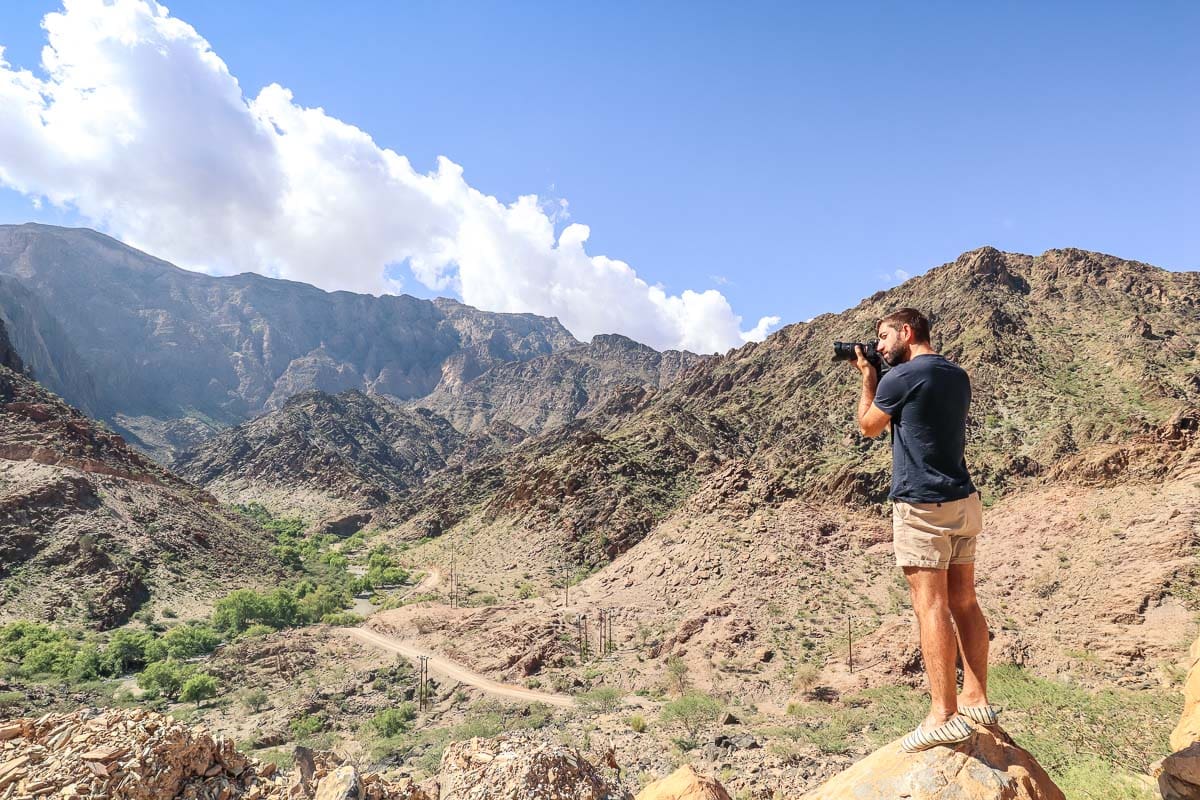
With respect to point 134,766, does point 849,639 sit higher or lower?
lower

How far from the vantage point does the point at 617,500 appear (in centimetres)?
6159

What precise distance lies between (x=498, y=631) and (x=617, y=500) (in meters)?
Result: 23.9

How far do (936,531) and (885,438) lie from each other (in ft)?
180

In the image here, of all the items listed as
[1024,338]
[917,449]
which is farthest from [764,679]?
[1024,338]

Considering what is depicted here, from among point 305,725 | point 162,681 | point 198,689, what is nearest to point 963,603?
point 305,725

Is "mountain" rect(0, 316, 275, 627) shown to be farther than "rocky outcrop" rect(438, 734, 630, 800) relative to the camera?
Yes

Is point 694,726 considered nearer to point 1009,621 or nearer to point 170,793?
point 1009,621

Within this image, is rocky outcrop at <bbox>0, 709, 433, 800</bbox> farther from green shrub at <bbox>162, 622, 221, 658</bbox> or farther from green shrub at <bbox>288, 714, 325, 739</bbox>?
green shrub at <bbox>162, 622, 221, 658</bbox>

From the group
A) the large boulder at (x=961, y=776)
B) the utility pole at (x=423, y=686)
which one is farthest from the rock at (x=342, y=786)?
the utility pole at (x=423, y=686)

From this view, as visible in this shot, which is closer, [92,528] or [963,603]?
[963,603]

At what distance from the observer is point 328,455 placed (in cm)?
14062

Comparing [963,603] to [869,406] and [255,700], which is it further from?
[255,700]

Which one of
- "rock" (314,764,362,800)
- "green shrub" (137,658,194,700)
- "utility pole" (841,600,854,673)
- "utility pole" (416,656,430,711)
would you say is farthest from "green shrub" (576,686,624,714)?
"green shrub" (137,658,194,700)

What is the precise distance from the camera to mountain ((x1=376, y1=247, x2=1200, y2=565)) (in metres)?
43.8
